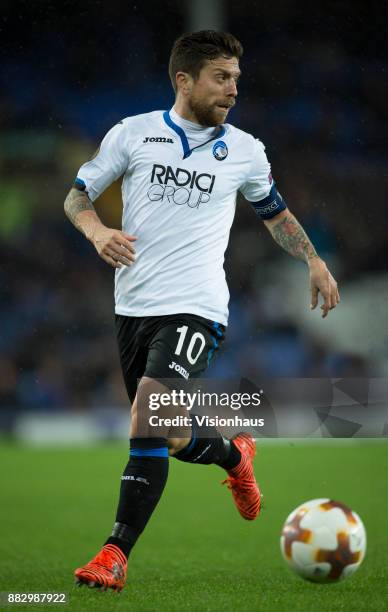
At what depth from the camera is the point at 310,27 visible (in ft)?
50.2

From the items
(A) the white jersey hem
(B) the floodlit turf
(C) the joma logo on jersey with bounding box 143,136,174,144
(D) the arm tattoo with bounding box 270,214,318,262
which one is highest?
(C) the joma logo on jersey with bounding box 143,136,174,144

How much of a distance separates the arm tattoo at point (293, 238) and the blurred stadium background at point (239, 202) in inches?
339

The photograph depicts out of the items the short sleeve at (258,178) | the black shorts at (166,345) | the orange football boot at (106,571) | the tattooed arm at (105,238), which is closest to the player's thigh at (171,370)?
the black shorts at (166,345)

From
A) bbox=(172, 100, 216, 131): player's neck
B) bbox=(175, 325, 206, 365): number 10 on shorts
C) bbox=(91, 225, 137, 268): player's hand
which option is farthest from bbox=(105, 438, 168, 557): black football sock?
bbox=(172, 100, 216, 131): player's neck

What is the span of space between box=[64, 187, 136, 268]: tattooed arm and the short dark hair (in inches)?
29.1

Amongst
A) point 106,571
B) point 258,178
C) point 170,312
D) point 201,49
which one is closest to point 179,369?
point 170,312

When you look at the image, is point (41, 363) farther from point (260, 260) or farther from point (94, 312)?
point (260, 260)

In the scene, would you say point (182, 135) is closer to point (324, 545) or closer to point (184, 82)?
point (184, 82)

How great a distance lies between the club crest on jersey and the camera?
14.7 ft

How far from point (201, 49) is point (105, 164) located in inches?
25.6

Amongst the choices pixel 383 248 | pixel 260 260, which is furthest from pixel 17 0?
pixel 383 248

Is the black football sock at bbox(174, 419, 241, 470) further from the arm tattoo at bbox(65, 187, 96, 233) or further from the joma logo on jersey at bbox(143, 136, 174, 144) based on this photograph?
the joma logo on jersey at bbox(143, 136, 174, 144)

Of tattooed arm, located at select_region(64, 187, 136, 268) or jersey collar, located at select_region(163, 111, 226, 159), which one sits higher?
jersey collar, located at select_region(163, 111, 226, 159)

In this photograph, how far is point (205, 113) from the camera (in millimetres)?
4434
